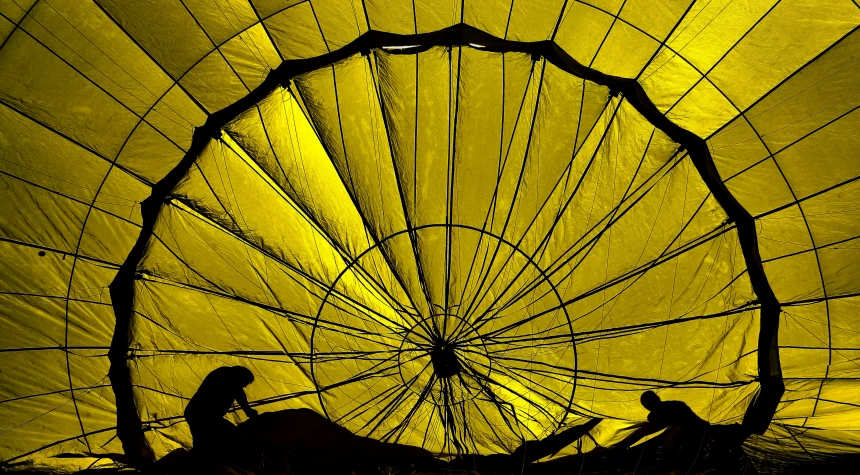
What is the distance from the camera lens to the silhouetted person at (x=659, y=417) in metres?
2.57

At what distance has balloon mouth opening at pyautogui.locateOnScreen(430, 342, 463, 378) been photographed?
100 inches

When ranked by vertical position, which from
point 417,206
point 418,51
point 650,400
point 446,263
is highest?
point 418,51

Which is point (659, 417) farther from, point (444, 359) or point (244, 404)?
point (244, 404)

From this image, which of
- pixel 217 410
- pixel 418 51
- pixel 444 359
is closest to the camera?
pixel 418 51

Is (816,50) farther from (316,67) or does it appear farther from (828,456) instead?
(316,67)

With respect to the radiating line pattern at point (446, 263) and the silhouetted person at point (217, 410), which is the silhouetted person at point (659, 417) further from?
the silhouetted person at point (217, 410)

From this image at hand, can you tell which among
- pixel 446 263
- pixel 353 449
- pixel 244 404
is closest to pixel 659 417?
pixel 446 263

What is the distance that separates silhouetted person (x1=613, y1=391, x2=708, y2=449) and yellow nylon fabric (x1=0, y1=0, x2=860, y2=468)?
78 mm

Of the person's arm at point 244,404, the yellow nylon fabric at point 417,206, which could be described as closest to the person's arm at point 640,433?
the yellow nylon fabric at point 417,206

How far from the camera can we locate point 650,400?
266 centimetres

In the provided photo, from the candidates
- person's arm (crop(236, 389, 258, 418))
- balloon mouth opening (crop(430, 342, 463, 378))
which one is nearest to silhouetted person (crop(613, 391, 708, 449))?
balloon mouth opening (crop(430, 342, 463, 378))

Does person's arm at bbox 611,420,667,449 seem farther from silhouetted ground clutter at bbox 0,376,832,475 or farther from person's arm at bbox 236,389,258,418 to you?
person's arm at bbox 236,389,258,418

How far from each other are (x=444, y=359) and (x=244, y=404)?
28.7 inches

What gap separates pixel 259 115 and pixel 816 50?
1.81 m
